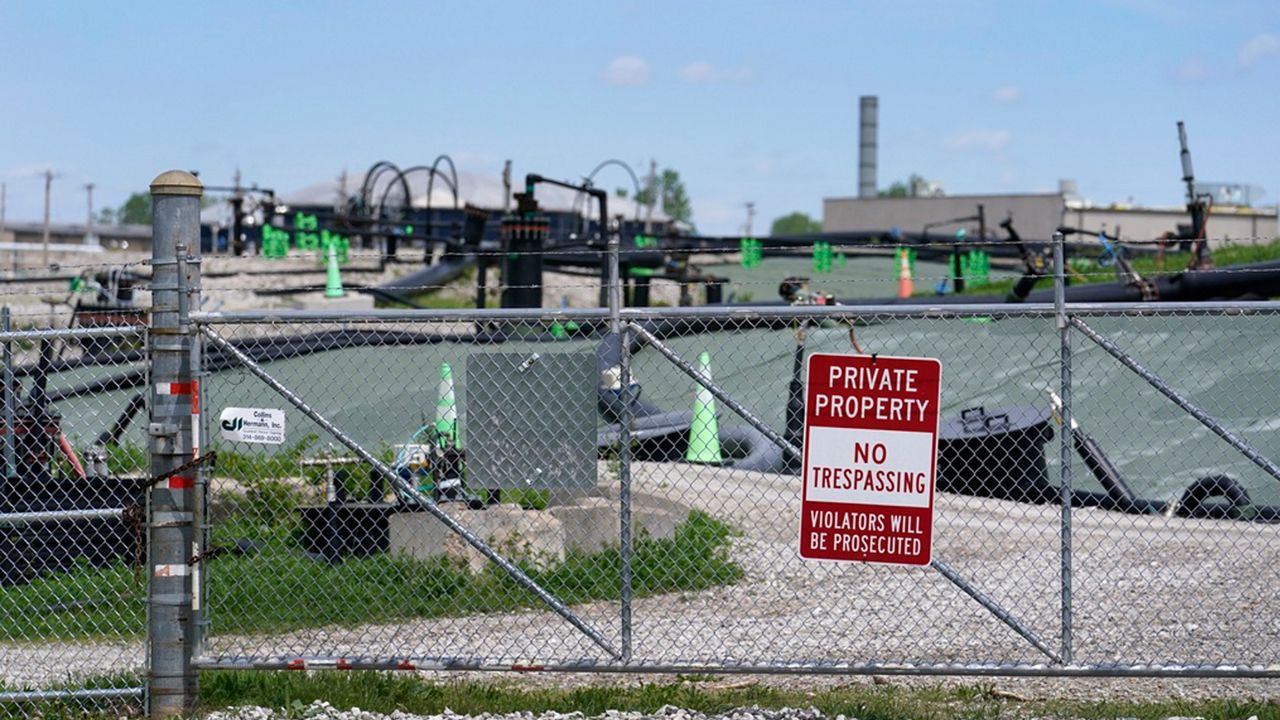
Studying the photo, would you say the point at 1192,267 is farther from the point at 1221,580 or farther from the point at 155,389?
the point at 155,389

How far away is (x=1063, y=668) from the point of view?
19.4 feet

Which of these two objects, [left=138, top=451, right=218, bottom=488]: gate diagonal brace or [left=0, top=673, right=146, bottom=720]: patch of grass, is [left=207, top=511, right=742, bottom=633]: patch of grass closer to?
[left=0, top=673, right=146, bottom=720]: patch of grass

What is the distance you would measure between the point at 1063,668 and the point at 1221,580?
354cm

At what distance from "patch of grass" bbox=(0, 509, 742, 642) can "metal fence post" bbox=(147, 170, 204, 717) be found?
59.9 inches

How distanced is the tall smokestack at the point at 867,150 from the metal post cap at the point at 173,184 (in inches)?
2715

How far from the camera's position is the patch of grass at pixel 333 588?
8.23 meters

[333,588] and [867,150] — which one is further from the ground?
[867,150]

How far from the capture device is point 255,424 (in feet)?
20.4

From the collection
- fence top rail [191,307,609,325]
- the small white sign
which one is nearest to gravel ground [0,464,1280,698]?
the small white sign

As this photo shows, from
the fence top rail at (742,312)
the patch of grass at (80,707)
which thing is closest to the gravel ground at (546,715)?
the patch of grass at (80,707)

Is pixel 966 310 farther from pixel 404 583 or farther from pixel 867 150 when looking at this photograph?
pixel 867 150

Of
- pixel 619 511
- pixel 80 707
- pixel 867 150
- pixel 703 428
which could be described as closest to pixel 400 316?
pixel 80 707

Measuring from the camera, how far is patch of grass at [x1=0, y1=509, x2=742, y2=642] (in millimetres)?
8227

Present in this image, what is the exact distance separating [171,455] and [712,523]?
4.55 m
